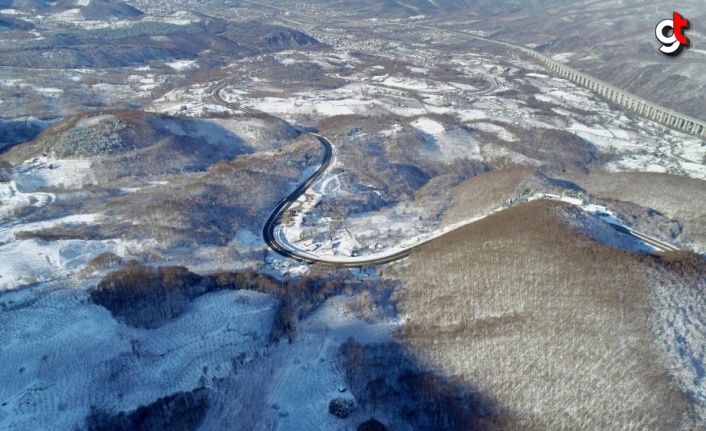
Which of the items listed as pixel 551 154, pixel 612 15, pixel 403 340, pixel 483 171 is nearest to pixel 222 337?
pixel 403 340

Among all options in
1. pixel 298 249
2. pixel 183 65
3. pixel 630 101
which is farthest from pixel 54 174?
pixel 630 101

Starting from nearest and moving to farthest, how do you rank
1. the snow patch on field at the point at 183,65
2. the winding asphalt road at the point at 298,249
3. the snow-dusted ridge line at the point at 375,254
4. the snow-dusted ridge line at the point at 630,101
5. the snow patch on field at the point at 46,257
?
the snow patch on field at the point at 46,257 < the winding asphalt road at the point at 298,249 < the snow-dusted ridge line at the point at 375,254 < the snow-dusted ridge line at the point at 630,101 < the snow patch on field at the point at 183,65

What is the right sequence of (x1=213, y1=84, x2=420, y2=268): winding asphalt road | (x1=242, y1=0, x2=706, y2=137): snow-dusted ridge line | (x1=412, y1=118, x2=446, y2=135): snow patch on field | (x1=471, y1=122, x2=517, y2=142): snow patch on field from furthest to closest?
(x1=242, y1=0, x2=706, y2=137): snow-dusted ridge line
(x1=471, y1=122, x2=517, y2=142): snow patch on field
(x1=412, y1=118, x2=446, y2=135): snow patch on field
(x1=213, y1=84, x2=420, y2=268): winding asphalt road

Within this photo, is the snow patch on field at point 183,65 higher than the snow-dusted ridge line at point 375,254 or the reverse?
the reverse

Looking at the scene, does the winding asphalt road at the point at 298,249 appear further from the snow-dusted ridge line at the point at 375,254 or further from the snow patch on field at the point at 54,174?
the snow patch on field at the point at 54,174

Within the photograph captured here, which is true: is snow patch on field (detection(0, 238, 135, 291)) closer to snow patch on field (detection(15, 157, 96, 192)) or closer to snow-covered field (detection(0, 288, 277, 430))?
snow-covered field (detection(0, 288, 277, 430))

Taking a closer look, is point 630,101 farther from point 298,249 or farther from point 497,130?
point 298,249

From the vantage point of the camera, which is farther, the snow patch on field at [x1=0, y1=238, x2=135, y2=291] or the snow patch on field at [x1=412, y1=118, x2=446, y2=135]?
the snow patch on field at [x1=412, y1=118, x2=446, y2=135]

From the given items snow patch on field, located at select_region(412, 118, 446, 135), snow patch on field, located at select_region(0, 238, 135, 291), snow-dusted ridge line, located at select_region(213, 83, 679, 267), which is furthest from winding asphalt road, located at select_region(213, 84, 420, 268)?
snow patch on field, located at select_region(412, 118, 446, 135)

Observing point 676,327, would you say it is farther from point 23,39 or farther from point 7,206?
point 23,39

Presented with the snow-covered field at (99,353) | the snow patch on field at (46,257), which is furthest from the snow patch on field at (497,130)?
the snow patch on field at (46,257)

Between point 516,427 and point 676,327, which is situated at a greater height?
point 676,327
